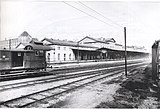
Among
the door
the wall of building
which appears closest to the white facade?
the wall of building

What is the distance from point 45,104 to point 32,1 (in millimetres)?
4480

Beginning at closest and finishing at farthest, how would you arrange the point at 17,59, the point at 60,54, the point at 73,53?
the point at 17,59, the point at 60,54, the point at 73,53

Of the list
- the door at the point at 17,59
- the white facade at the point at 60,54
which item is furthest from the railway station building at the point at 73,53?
the door at the point at 17,59

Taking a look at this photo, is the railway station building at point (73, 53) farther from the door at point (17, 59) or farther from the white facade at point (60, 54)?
the door at point (17, 59)

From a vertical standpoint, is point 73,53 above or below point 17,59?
above

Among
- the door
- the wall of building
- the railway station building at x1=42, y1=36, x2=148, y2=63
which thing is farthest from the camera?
the wall of building

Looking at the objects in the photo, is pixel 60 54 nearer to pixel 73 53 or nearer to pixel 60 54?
pixel 60 54

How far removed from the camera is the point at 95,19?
8758 millimetres

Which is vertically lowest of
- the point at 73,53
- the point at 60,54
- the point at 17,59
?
the point at 17,59

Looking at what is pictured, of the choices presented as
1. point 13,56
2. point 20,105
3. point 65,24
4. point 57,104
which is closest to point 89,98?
point 57,104

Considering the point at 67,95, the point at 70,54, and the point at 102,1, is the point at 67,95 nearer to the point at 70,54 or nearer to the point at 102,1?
the point at 102,1

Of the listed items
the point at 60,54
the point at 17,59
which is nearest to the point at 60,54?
the point at 60,54

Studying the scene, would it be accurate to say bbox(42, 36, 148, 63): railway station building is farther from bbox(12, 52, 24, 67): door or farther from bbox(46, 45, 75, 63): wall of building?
bbox(12, 52, 24, 67): door

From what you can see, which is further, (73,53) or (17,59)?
(73,53)
